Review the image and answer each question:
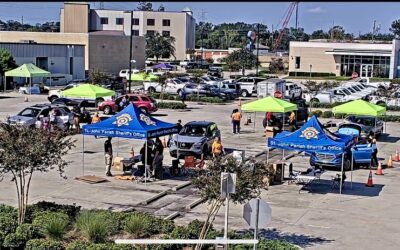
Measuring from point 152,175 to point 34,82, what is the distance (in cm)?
4236

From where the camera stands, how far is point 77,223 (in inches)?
591

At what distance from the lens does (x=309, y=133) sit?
2089 centimetres

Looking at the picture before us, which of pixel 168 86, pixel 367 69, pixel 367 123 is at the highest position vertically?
pixel 367 69

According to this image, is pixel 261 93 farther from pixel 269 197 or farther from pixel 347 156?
pixel 269 197

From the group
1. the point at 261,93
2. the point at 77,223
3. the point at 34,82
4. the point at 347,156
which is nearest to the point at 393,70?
the point at 261,93

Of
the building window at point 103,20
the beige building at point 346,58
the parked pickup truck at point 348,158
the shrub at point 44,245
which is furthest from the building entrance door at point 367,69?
the shrub at point 44,245

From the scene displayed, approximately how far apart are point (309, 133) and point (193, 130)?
7.45 meters

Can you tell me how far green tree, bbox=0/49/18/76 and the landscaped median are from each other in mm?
42651

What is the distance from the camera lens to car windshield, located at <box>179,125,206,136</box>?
27266mm

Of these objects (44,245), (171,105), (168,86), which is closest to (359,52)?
(168,86)

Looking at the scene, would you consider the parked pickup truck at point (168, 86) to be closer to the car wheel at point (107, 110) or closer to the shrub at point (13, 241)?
the car wheel at point (107, 110)

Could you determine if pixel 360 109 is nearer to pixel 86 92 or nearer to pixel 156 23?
pixel 86 92

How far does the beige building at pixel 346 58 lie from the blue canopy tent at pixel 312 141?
6193 cm

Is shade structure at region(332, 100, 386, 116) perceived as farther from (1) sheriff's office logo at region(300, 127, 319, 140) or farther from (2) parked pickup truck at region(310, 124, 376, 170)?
(1) sheriff's office logo at region(300, 127, 319, 140)
